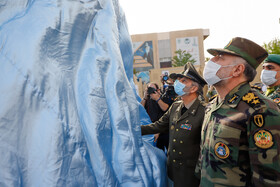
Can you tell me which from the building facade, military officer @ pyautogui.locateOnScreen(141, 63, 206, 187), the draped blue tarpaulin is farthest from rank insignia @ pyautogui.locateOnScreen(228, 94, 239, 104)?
the building facade

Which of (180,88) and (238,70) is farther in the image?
(180,88)

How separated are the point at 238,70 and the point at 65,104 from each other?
1.24 metres

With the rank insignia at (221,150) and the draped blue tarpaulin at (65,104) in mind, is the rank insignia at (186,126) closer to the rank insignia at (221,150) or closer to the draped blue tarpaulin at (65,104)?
the draped blue tarpaulin at (65,104)

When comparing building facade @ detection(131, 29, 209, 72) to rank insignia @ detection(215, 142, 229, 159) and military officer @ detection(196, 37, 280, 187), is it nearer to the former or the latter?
military officer @ detection(196, 37, 280, 187)

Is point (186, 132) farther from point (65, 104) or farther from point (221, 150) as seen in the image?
point (65, 104)

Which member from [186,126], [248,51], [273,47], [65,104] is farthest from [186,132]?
[273,47]

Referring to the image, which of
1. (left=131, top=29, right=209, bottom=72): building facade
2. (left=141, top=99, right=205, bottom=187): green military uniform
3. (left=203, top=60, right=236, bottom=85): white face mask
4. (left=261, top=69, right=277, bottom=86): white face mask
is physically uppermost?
(left=131, top=29, right=209, bottom=72): building facade

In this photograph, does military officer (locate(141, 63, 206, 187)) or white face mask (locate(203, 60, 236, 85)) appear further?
military officer (locate(141, 63, 206, 187))

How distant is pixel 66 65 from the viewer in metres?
1.80

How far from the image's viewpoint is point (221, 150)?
1492 mm

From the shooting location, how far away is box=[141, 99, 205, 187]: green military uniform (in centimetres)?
216

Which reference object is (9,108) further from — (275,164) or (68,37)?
(275,164)

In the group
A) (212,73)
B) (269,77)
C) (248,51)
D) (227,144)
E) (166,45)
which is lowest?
(227,144)

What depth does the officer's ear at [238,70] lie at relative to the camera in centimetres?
160
